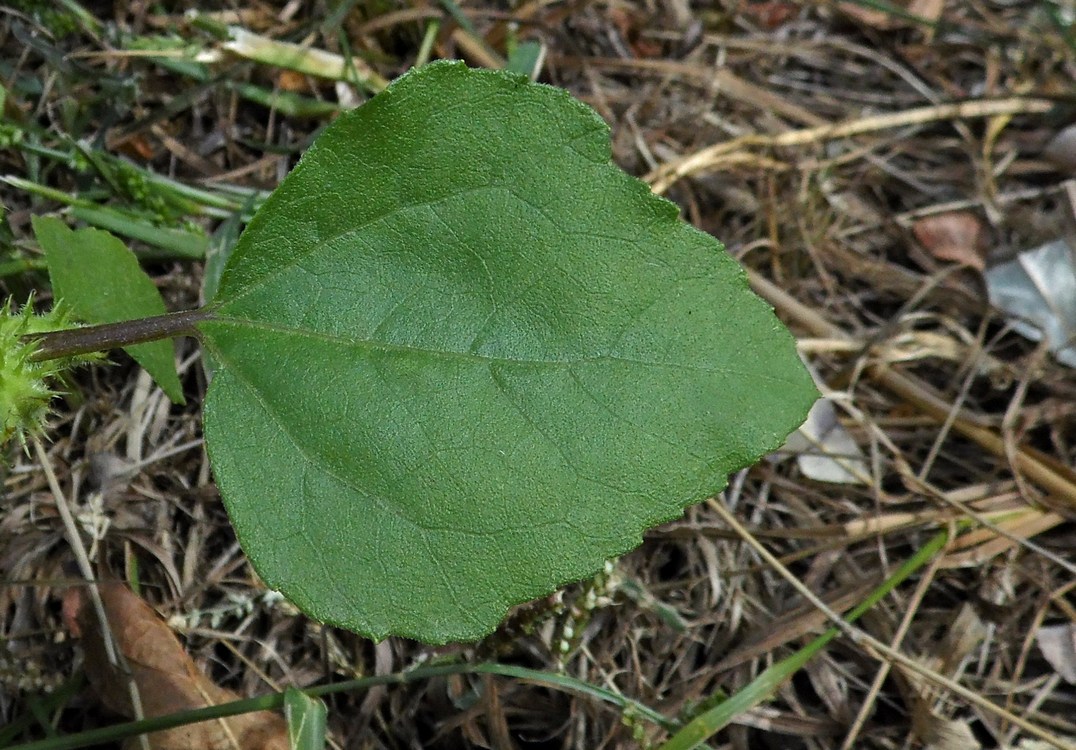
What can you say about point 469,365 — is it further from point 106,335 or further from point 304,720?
point 304,720

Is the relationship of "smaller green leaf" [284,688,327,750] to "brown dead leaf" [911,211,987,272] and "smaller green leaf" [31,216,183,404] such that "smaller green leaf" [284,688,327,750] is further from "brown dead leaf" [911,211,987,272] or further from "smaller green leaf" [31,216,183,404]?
"brown dead leaf" [911,211,987,272]

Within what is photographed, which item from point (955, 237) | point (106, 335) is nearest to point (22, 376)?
point (106, 335)

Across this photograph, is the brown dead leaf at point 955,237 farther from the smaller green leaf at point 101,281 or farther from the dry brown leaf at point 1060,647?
the smaller green leaf at point 101,281

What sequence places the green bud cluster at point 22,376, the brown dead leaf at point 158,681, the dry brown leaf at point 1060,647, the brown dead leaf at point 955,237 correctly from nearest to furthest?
the green bud cluster at point 22,376
the brown dead leaf at point 158,681
the dry brown leaf at point 1060,647
the brown dead leaf at point 955,237

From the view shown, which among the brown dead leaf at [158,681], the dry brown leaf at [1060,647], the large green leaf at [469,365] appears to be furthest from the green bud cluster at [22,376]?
the dry brown leaf at [1060,647]

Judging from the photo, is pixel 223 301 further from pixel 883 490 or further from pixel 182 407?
pixel 883 490

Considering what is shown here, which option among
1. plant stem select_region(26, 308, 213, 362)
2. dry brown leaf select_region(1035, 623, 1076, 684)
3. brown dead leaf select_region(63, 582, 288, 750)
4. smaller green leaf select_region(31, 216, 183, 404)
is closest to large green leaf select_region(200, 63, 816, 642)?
plant stem select_region(26, 308, 213, 362)
